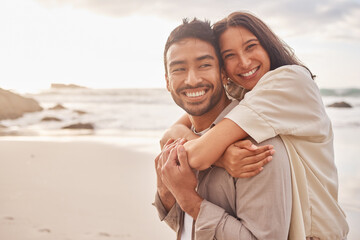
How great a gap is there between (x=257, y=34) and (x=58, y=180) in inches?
194

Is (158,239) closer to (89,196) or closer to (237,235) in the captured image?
→ (89,196)

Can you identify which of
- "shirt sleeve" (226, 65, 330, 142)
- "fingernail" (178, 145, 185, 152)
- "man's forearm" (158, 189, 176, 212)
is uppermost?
"shirt sleeve" (226, 65, 330, 142)

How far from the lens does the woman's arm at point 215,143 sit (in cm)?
167

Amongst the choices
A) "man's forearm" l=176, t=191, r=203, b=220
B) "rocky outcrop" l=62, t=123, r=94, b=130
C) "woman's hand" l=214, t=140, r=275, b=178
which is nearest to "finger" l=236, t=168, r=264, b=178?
"woman's hand" l=214, t=140, r=275, b=178

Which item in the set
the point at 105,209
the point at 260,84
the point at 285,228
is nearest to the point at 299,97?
the point at 260,84

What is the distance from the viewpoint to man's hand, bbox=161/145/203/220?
1.74 meters

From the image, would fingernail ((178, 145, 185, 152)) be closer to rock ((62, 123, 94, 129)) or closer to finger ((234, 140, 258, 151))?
finger ((234, 140, 258, 151))

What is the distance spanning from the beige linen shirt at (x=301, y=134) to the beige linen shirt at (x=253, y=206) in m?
0.07

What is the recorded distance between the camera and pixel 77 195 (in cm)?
554

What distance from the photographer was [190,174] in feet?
5.77

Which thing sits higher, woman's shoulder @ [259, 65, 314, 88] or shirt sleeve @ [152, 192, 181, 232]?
woman's shoulder @ [259, 65, 314, 88]

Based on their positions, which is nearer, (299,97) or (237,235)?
(237,235)

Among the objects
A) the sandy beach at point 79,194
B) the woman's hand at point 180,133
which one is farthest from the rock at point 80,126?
the woman's hand at point 180,133

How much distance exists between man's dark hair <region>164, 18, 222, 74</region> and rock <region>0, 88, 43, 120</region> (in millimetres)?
14329
